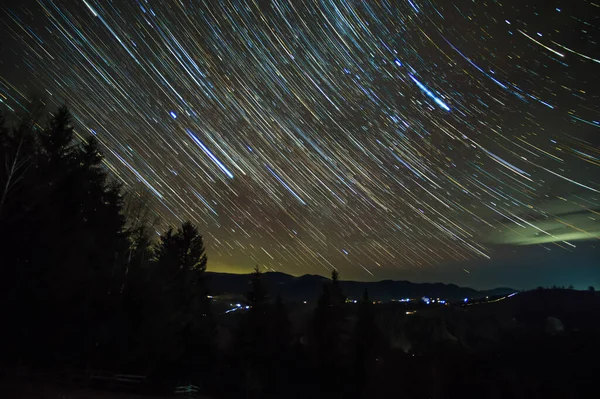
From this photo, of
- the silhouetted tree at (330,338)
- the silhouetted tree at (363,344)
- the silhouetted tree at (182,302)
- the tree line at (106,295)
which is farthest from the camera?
the silhouetted tree at (330,338)

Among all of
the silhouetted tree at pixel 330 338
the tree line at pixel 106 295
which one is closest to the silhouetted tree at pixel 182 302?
the tree line at pixel 106 295

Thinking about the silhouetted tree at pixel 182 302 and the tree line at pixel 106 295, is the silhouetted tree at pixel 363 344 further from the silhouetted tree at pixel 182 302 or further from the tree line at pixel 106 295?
the silhouetted tree at pixel 182 302

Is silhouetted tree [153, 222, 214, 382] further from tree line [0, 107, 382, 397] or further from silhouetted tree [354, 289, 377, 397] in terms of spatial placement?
silhouetted tree [354, 289, 377, 397]

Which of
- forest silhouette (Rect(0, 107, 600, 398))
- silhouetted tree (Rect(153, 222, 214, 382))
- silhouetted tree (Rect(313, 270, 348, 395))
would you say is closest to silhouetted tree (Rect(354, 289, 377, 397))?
forest silhouette (Rect(0, 107, 600, 398))

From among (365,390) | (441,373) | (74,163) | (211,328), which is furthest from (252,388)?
(441,373)

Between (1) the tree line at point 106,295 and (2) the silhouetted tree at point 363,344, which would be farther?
(2) the silhouetted tree at point 363,344

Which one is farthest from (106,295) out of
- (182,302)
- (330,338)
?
(330,338)

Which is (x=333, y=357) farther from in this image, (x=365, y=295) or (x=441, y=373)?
(x=441, y=373)

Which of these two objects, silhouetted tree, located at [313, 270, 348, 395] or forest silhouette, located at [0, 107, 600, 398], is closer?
forest silhouette, located at [0, 107, 600, 398]

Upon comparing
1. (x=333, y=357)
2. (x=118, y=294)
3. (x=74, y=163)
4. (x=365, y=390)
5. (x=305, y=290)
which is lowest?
(x=365, y=390)

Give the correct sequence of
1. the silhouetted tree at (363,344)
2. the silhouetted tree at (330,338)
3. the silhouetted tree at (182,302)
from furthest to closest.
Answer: the silhouetted tree at (330,338) → the silhouetted tree at (363,344) → the silhouetted tree at (182,302)

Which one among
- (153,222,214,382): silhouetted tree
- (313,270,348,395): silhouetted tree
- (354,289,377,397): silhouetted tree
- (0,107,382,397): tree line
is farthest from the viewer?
(313,270,348,395): silhouetted tree
